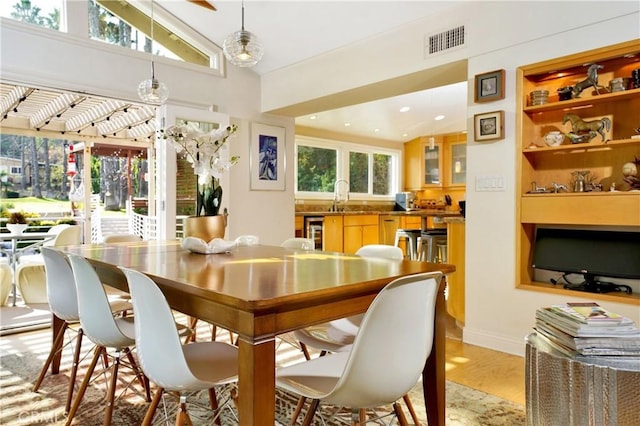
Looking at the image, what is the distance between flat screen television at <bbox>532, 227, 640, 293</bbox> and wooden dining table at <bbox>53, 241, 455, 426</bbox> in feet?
5.52

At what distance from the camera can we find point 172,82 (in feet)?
15.1

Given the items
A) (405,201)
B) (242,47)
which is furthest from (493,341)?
(405,201)

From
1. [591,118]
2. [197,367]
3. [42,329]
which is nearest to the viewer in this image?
[197,367]

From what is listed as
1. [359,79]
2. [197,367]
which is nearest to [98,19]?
[359,79]

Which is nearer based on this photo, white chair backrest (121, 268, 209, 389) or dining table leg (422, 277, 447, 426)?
white chair backrest (121, 268, 209, 389)

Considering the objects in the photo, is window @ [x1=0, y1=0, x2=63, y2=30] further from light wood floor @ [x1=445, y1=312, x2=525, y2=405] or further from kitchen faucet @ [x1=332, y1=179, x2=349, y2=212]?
kitchen faucet @ [x1=332, y1=179, x2=349, y2=212]

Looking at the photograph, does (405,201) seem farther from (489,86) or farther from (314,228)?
(489,86)

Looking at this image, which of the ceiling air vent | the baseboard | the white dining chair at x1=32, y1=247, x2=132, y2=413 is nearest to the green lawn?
the white dining chair at x1=32, y1=247, x2=132, y2=413

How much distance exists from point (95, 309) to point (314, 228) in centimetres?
487

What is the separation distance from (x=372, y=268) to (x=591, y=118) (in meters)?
2.30

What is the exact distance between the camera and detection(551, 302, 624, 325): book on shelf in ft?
5.41

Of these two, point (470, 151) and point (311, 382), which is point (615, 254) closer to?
point (470, 151)

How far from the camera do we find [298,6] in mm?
3977

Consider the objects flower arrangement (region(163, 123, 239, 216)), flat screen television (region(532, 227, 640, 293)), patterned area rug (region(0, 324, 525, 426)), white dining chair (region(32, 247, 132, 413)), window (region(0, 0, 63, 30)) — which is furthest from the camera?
window (region(0, 0, 63, 30))
